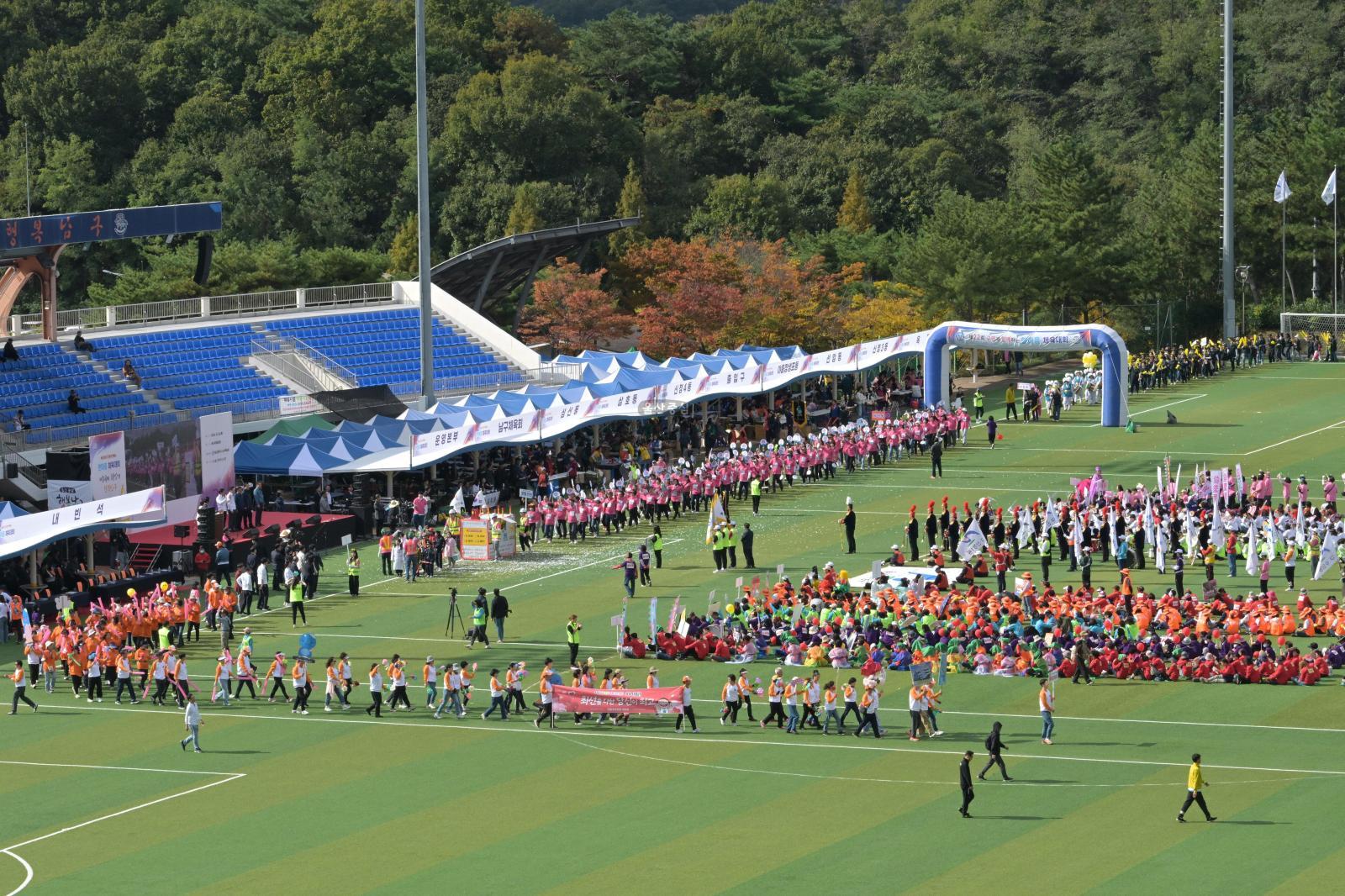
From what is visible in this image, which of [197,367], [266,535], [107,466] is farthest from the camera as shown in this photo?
[197,367]

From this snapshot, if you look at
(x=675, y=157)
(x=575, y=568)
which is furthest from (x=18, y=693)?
(x=675, y=157)

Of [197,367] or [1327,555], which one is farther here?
[197,367]

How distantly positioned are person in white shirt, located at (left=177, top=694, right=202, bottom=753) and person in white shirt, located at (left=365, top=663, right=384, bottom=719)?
3254mm

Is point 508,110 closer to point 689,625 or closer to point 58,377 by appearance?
point 58,377

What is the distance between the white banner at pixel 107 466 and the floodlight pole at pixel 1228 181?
52293mm

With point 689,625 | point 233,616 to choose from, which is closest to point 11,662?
point 233,616

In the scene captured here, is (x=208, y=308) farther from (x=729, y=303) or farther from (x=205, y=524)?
(x=205, y=524)

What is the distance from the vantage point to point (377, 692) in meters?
40.3

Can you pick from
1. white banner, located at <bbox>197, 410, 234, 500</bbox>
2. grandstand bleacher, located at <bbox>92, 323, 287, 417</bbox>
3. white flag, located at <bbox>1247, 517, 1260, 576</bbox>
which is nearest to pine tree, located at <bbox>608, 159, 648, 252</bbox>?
grandstand bleacher, located at <bbox>92, 323, 287, 417</bbox>

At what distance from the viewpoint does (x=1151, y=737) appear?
37.3m

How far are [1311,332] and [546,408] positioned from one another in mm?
41650

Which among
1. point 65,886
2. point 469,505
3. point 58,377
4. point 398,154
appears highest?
point 398,154

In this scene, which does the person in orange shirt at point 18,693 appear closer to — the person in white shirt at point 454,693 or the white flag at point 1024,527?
the person in white shirt at point 454,693

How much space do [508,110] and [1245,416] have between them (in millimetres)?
42482
